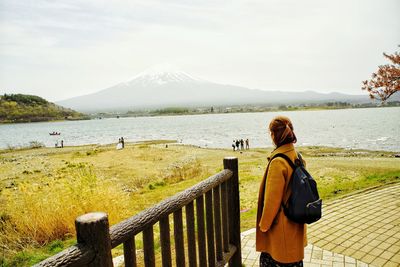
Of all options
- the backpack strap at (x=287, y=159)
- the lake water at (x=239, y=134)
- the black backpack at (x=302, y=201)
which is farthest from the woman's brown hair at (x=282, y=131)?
the lake water at (x=239, y=134)

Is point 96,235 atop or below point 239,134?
atop

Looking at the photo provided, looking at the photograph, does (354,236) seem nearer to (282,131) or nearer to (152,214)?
(282,131)

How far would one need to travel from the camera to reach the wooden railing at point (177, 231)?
1.44 meters

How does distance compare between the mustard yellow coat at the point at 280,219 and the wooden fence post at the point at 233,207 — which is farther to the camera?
the wooden fence post at the point at 233,207

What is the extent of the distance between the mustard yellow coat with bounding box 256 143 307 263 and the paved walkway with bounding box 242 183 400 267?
4.71 ft

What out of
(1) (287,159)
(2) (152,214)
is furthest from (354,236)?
(2) (152,214)

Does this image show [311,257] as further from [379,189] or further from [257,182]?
[257,182]

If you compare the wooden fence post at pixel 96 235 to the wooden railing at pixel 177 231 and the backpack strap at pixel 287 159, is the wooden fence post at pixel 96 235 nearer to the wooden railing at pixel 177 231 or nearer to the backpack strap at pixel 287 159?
the wooden railing at pixel 177 231

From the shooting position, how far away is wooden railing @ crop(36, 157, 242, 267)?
1439mm

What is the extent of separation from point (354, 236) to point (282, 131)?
3.07 m

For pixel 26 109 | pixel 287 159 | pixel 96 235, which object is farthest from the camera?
pixel 26 109

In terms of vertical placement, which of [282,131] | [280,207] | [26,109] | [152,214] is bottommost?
[280,207]

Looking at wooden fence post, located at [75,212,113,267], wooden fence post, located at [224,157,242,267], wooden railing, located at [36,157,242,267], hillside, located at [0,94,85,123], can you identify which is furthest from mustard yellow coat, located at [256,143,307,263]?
hillside, located at [0,94,85,123]

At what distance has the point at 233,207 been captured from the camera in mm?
3580
